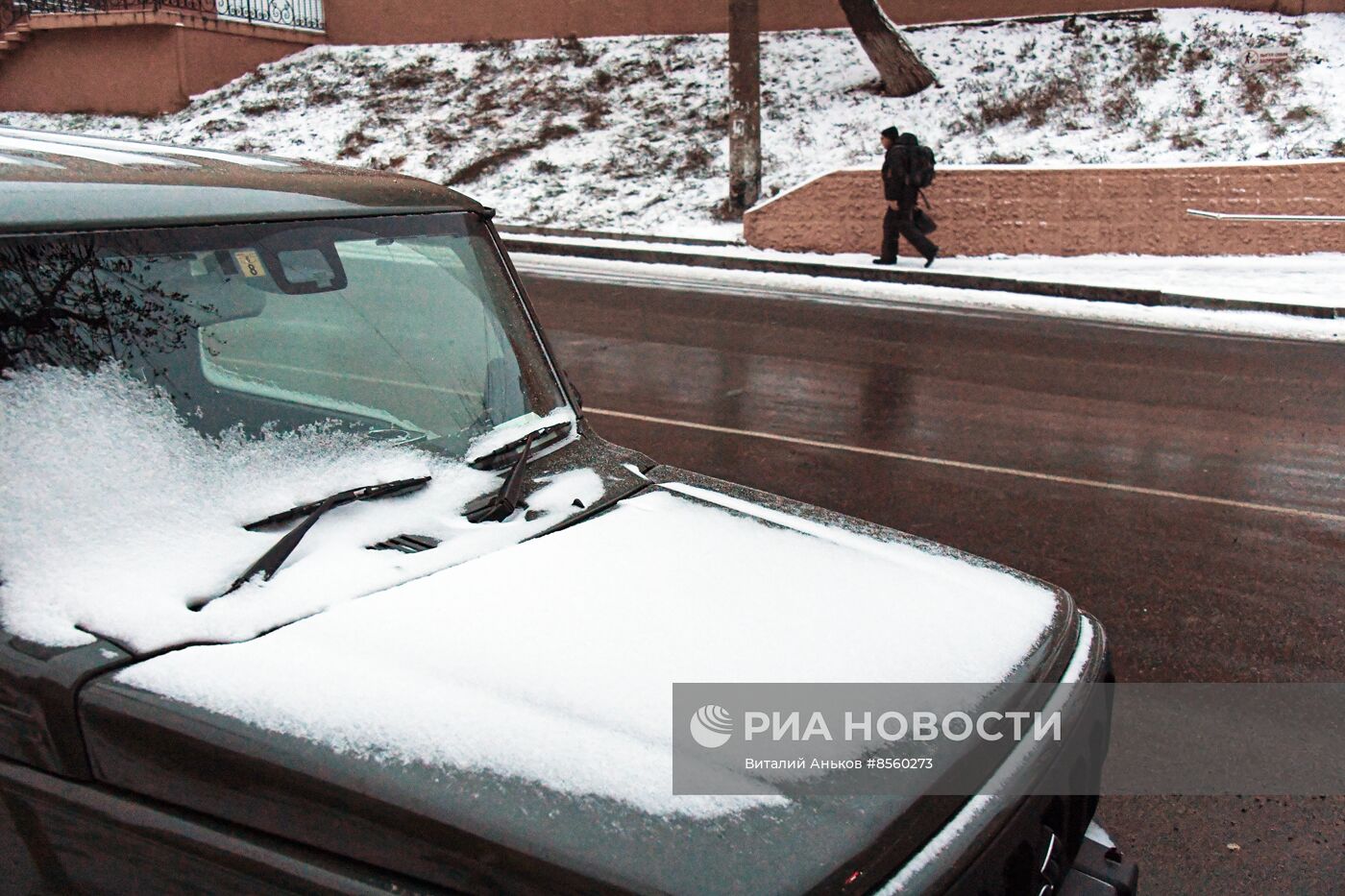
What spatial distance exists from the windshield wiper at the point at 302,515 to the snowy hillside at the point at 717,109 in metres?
16.4

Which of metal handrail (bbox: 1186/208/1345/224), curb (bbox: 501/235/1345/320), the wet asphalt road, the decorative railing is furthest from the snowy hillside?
the wet asphalt road

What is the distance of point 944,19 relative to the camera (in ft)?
76.1

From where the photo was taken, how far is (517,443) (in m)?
2.83

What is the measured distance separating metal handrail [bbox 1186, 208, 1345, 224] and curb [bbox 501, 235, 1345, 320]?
85.4 inches

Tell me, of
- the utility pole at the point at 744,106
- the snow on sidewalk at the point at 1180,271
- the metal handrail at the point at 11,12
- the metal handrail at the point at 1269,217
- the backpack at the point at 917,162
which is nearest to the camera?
the snow on sidewalk at the point at 1180,271

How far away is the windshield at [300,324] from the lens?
2164mm

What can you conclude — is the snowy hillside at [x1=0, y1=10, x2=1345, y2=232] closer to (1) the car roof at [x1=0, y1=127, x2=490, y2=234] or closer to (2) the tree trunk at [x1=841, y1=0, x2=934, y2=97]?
(2) the tree trunk at [x1=841, y1=0, x2=934, y2=97]

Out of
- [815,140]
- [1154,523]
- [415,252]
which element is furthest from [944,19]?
[415,252]

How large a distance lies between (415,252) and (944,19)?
22.5 meters

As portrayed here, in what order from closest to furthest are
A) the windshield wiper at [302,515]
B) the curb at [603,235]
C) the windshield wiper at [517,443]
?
the windshield wiper at [302,515], the windshield wiper at [517,443], the curb at [603,235]

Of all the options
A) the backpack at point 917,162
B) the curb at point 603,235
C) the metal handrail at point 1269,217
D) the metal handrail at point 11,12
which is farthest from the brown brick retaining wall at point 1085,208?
the metal handrail at point 11,12

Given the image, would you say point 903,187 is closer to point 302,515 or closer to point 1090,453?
point 1090,453

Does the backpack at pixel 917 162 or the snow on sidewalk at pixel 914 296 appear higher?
the backpack at pixel 917 162

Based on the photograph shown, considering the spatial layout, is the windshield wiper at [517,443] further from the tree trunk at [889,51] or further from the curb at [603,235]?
the tree trunk at [889,51]
